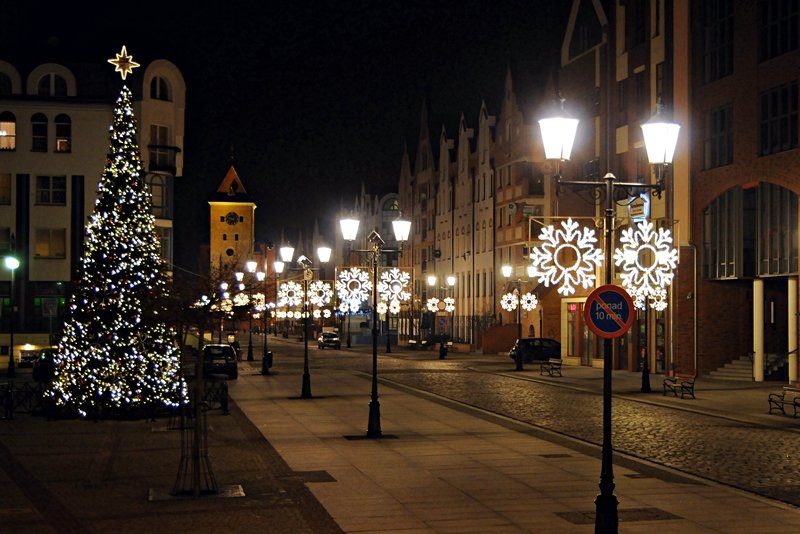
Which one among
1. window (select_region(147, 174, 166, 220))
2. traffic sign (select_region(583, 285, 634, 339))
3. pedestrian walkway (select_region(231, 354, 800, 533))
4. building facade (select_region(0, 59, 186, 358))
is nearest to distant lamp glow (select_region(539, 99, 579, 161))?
traffic sign (select_region(583, 285, 634, 339))

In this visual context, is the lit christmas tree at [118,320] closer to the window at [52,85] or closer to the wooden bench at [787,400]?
the wooden bench at [787,400]

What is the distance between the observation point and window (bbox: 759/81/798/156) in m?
39.2

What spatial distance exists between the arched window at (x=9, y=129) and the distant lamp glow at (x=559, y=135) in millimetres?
54467

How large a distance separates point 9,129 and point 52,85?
3.52 metres

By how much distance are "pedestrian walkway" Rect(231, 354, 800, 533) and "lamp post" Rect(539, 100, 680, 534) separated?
100 centimetres

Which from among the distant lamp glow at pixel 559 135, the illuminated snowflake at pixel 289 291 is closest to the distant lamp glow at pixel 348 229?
the distant lamp glow at pixel 559 135

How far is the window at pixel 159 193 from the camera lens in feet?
224

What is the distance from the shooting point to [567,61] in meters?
59.0

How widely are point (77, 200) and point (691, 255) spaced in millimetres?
35735

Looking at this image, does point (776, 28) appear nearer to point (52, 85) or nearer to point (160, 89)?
point (160, 89)

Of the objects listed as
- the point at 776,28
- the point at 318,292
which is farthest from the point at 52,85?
the point at 776,28

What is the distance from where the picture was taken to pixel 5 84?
6419 cm

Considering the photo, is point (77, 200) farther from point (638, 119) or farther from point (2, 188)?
point (638, 119)

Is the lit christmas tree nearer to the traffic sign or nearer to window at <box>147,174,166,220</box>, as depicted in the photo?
the traffic sign
